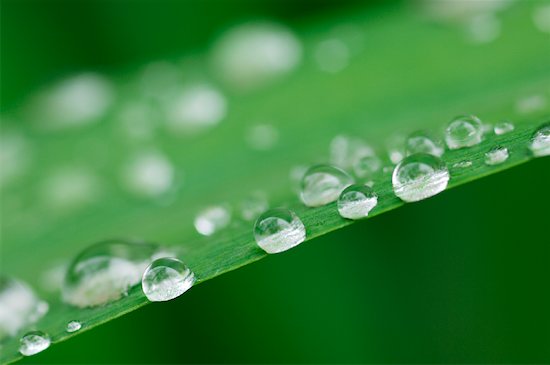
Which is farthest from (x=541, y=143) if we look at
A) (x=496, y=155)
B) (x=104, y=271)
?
(x=104, y=271)

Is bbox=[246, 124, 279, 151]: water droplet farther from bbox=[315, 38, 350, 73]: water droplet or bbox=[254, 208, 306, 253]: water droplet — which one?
bbox=[254, 208, 306, 253]: water droplet

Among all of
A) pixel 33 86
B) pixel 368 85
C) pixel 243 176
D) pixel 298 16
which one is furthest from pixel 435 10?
pixel 33 86

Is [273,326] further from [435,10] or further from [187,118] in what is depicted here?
[435,10]

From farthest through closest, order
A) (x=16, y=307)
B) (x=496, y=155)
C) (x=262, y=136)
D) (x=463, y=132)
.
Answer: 1. (x=262, y=136)
2. (x=16, y=307)
3. (x=463, y=132)
4. (x=496, y=155)

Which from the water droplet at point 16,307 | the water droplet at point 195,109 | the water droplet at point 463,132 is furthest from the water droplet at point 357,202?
the water droplet at point 195,109

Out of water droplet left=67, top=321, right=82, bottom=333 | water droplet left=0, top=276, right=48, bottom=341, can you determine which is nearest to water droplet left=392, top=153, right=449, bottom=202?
water droplet left=67, top=321, right=82, bottom=333

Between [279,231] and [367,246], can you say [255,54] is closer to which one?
[367,246]

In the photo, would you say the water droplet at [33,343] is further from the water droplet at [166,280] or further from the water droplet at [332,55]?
the water droplet at [332,55]

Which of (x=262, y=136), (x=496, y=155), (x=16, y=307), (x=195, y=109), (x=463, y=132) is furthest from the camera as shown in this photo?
(x=195, y=109)
